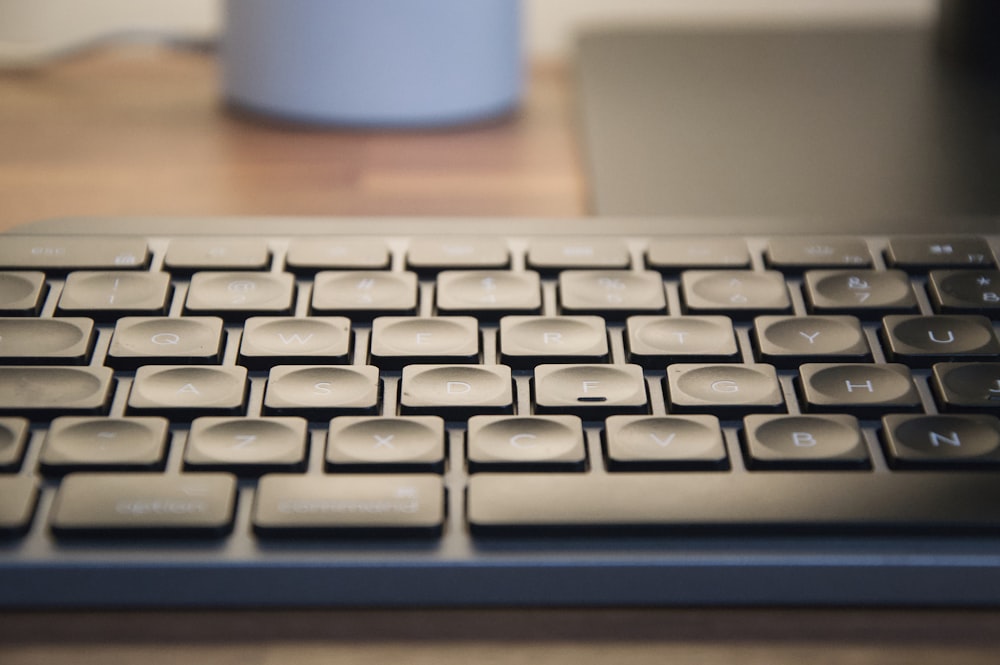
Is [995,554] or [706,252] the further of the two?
[706,252]

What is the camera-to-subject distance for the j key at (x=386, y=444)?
256 millimetres

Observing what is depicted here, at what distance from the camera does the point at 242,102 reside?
0.58m

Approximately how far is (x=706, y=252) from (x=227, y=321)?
158 millimetres

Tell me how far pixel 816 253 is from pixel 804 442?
0.10m

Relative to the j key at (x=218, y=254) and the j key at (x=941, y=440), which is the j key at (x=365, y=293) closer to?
the j key at (x=218, y=254)

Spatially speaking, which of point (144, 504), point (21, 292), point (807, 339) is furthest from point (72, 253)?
point (807, 339)

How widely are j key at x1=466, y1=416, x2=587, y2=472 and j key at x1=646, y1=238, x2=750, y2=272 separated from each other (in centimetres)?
9

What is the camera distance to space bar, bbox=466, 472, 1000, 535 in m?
0.24

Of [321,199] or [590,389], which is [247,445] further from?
[321,199]

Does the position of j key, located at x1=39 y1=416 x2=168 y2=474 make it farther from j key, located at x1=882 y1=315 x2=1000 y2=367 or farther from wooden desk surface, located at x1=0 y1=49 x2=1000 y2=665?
j key, located at x1=882 y1=315 x2=1000 y2=367

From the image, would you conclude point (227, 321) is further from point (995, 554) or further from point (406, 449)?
point (995, 554)

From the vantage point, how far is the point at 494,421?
27cm

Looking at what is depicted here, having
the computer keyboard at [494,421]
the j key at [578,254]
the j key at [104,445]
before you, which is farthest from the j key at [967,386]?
the j key at [104,445]

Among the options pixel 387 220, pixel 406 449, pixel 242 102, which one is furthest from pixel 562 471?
pixel 242 102
